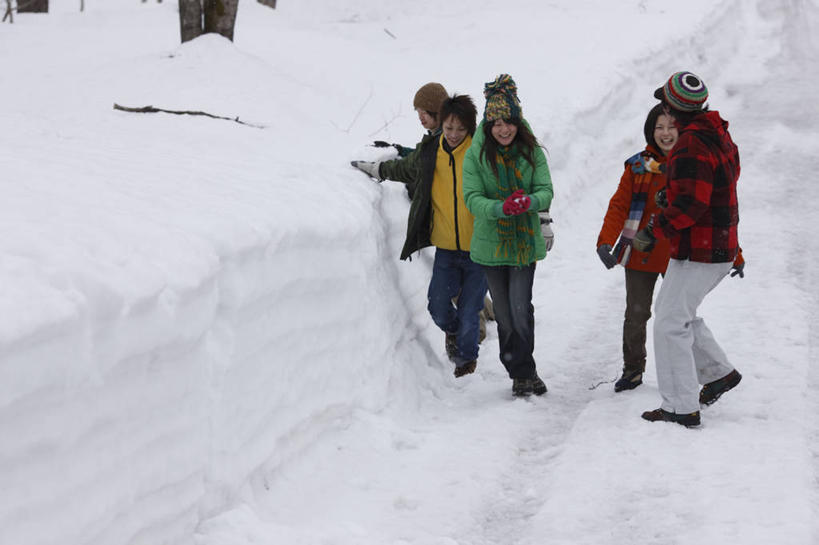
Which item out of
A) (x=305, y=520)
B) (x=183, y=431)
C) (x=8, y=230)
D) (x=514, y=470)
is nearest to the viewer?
(x=8, y=230)

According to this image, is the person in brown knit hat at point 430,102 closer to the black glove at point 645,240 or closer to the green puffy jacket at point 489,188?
the green puffy jacket at point 489,188

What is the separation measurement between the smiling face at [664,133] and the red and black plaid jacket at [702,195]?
0.51m

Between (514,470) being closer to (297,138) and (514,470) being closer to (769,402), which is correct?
(769,402)

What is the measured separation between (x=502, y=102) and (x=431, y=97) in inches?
30.0

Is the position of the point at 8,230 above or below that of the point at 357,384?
→ above

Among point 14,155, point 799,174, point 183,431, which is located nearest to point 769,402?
point 183,431

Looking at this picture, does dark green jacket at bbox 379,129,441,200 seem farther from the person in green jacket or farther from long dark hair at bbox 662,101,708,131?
long dark hair at bbox 662,101,708,131

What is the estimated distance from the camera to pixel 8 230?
317cm

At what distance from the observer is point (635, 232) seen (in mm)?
5293

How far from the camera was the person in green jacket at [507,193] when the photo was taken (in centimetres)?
506

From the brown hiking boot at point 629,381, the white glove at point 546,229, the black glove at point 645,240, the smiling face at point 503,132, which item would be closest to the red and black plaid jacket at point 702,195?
the black glove at point 645,240

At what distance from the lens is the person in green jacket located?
16.6 feet

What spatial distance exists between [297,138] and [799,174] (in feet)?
19.5

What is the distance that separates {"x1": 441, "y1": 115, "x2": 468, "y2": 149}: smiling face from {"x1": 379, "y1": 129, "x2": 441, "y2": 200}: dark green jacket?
0.15 meters
